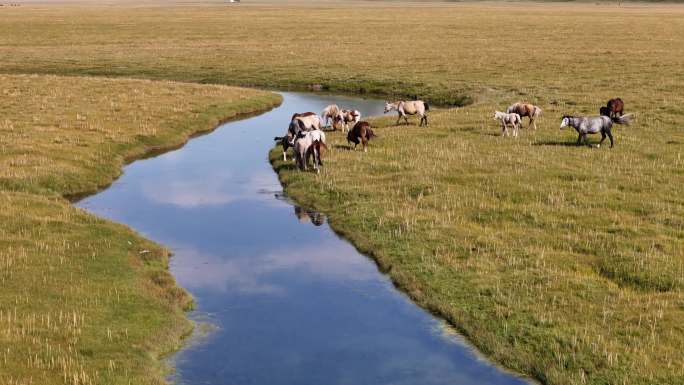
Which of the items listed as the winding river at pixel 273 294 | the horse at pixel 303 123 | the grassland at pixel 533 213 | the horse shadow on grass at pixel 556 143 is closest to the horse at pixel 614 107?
the grassland at pixel 533 213

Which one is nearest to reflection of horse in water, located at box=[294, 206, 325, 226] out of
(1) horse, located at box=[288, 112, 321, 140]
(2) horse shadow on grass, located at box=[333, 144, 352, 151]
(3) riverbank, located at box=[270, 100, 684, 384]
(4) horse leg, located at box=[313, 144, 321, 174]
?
(3) riverbank, located at box=[270, 100, 684, 384]

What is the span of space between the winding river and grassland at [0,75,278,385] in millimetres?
857

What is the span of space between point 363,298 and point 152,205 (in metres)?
11.0

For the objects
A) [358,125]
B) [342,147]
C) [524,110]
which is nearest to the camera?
[358,125]

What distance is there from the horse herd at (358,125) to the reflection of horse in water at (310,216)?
315cm

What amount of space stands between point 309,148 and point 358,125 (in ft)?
11.2

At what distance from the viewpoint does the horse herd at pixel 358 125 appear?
28.8 metres

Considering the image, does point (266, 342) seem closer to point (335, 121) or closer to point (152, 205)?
point (152, 205)

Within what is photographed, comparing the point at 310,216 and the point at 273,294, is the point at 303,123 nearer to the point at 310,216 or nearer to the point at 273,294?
the point at 310,216

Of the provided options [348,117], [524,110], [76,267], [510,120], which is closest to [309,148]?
[348,117]

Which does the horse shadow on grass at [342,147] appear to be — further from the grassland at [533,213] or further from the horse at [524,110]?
the horse at [524,110]

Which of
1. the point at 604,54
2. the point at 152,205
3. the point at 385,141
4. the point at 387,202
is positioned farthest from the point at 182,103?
the point at 604,54

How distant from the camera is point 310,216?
2498 cm

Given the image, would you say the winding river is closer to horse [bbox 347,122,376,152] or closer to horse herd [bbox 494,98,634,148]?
horse [bbox 347,122,376,152]
